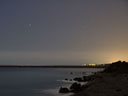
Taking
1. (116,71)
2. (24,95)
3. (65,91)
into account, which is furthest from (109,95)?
(116,71)

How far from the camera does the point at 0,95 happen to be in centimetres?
4919

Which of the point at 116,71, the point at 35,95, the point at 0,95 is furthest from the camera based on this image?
the point at 116,71

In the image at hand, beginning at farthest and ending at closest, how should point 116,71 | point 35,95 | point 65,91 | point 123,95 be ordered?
1. point 116,71
2. point 35,95
3. point 65,91
4. point 123,95

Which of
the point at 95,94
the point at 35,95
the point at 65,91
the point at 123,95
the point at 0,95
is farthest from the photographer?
the point at 0,95

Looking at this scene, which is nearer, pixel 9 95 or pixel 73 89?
pixel 73 89

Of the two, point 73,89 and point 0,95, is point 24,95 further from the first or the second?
point 73,89

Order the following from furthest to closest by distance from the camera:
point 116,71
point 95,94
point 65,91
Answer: point 116,71 → point 65,91 → point 95,94

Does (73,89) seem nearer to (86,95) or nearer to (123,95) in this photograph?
(86,95)

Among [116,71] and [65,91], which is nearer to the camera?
[65,91]

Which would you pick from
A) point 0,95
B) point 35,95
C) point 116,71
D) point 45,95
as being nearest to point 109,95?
point 45,95

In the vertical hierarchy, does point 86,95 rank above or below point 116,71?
below

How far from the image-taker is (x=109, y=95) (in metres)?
29.1

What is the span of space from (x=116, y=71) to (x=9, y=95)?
41056 mm

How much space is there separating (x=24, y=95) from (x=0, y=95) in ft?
21.1
